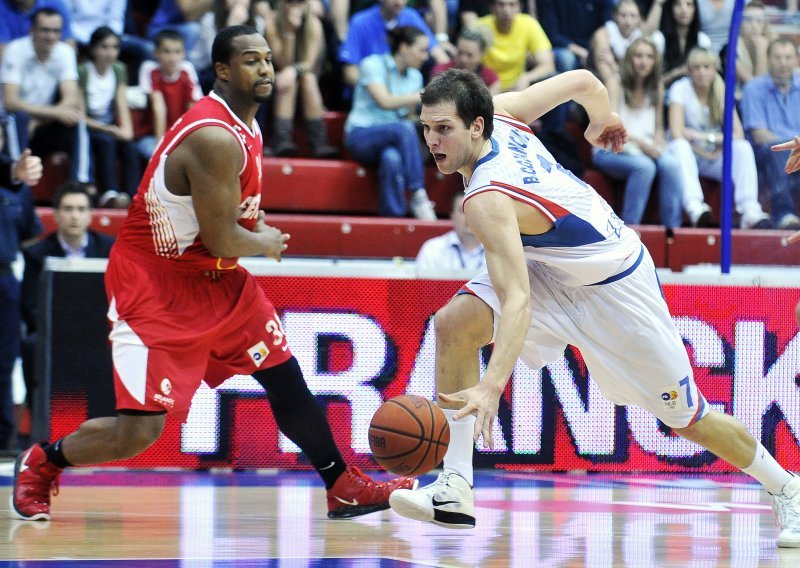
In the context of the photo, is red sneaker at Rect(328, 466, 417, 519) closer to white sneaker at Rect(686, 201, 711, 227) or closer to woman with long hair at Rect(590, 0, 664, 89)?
white sneaker at Rect(686, 201, 711, 227)

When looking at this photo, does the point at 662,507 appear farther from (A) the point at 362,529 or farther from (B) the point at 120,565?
(B) the point at 120,565

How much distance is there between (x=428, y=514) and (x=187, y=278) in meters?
1.48

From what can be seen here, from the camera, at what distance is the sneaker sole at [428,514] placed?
15.6 ft

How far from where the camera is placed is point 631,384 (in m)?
5.18

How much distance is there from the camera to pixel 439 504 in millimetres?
4785

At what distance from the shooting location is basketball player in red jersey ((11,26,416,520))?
5.16 meters

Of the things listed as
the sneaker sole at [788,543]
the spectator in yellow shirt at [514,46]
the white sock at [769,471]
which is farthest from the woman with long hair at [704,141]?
the sneaker sole at [788,543]

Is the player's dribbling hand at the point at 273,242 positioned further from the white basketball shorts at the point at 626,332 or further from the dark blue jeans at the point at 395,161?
the dark blue jeans at the point at 395,161

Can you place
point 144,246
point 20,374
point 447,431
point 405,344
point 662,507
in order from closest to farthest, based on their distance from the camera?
point 447,431 < point 144,246 < point 662,507 < point 405,344 < point 20,374

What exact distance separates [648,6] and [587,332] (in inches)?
285

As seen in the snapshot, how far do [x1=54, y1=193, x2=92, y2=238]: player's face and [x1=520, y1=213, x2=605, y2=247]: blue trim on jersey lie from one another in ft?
13.1

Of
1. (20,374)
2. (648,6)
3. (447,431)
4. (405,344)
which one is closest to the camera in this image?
(447,431)

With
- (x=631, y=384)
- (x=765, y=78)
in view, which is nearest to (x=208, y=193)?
(x=631, y=384)

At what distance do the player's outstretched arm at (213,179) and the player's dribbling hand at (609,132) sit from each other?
Answer: 159 centimetres
